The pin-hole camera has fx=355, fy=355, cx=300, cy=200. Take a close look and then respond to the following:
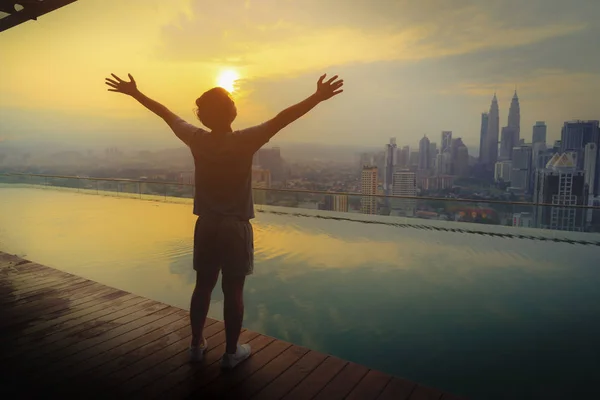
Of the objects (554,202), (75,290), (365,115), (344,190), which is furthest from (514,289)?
(365,115)

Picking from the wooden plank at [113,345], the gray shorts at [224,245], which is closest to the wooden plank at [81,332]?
the wooden plank at [113,345]

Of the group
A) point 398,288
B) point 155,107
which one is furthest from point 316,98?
point 398,288

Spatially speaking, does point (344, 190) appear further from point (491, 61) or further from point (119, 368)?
point (491, 61)

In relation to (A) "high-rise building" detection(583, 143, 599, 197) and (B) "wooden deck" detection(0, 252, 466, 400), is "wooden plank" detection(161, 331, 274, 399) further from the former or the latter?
(A) "high-rise building" detection(583, 143, 599, 197)

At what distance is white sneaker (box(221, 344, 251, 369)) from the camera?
5.77 ft

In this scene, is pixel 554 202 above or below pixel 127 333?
above

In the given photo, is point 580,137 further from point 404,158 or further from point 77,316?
point 77,316

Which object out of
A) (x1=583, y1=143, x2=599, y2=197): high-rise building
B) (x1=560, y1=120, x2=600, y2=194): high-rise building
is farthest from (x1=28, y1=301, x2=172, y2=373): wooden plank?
(x1=560, y1=120, x2=600, y2=194): high-rise building

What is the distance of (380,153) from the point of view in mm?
8258

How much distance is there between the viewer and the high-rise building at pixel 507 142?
921 cm

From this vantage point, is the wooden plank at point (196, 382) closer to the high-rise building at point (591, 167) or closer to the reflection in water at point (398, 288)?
the reflection in water at point (398, 288)

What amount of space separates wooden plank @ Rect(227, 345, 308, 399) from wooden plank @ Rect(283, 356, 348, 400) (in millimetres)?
138

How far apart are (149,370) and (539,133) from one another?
38.3ft

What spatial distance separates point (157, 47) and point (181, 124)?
20.7 ft
